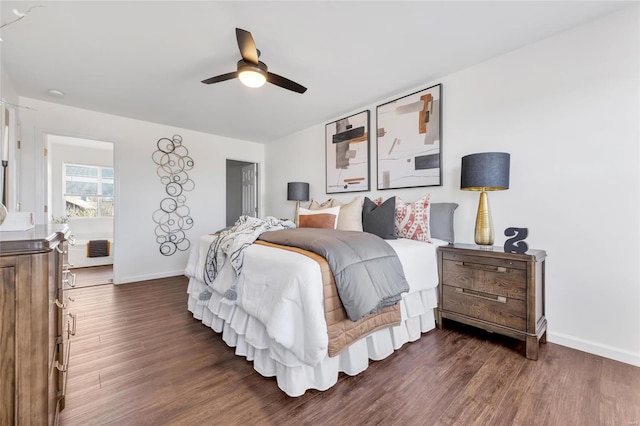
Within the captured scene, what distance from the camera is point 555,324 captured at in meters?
2.12

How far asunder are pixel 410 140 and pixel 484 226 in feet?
4.20

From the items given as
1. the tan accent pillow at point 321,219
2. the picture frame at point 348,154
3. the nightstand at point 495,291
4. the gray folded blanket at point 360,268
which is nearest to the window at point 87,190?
the picture frame at point 348,154

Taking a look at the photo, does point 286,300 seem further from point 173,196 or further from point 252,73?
point 173,196

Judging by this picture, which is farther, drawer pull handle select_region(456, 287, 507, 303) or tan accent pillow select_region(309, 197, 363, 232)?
tan accent pillow select_region(309, 197, 363, 232)

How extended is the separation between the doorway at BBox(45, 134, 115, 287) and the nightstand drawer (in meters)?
5.73

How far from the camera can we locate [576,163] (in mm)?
2020

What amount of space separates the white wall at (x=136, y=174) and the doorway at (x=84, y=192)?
59.7 inches

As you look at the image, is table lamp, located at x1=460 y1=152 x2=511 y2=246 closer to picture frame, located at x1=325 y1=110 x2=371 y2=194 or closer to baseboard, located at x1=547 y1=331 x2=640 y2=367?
baseboard, located at x1=547 y1=331 x2=640 y2=367

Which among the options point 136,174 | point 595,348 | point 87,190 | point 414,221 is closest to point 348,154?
point 414,221

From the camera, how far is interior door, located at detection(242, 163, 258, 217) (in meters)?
5.48

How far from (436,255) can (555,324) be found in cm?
101

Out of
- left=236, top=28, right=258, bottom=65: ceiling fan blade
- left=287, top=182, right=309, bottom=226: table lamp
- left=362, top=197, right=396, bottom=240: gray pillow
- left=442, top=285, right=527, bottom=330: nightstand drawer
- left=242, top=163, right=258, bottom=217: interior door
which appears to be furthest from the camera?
left=242, top=163, right=258, bottom=217: interior door

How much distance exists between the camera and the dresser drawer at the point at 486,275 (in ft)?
6.30

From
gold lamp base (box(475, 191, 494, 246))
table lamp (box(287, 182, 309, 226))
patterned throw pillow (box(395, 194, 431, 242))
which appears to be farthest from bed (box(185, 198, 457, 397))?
table lamp (box(287, 182, 309, 226))
